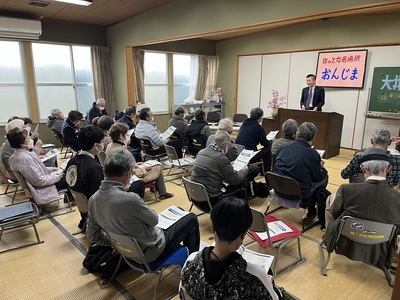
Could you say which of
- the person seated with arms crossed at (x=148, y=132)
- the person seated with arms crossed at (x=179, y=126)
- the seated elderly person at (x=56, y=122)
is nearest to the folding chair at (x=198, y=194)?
the person seated with arms crossed at (x=148, y=132)

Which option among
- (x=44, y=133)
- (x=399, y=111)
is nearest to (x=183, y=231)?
(x=399, y=111)

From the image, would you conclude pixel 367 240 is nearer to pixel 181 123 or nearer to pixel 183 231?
pixel 183 231

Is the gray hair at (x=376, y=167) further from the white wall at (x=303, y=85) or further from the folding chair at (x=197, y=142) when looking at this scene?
the white wall at (x=303, y=85)

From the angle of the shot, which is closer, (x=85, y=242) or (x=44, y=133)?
(x=85, y=242)

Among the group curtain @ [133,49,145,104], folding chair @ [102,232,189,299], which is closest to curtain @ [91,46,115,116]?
curtain @ [133,49,145,104]

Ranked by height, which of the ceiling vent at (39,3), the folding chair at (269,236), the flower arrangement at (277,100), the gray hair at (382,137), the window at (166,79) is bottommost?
the folding chair at (269,236)

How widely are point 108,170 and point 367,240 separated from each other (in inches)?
77.2

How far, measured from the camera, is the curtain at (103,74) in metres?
7.46

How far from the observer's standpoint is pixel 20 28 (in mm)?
5898

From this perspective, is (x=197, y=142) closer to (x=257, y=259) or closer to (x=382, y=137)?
(x=382, y=137)

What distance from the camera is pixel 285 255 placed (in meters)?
2.65

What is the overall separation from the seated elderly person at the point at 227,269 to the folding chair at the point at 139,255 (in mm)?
718

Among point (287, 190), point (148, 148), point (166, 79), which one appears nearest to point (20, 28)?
point (166, 79)

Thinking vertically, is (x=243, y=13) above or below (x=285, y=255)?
above
